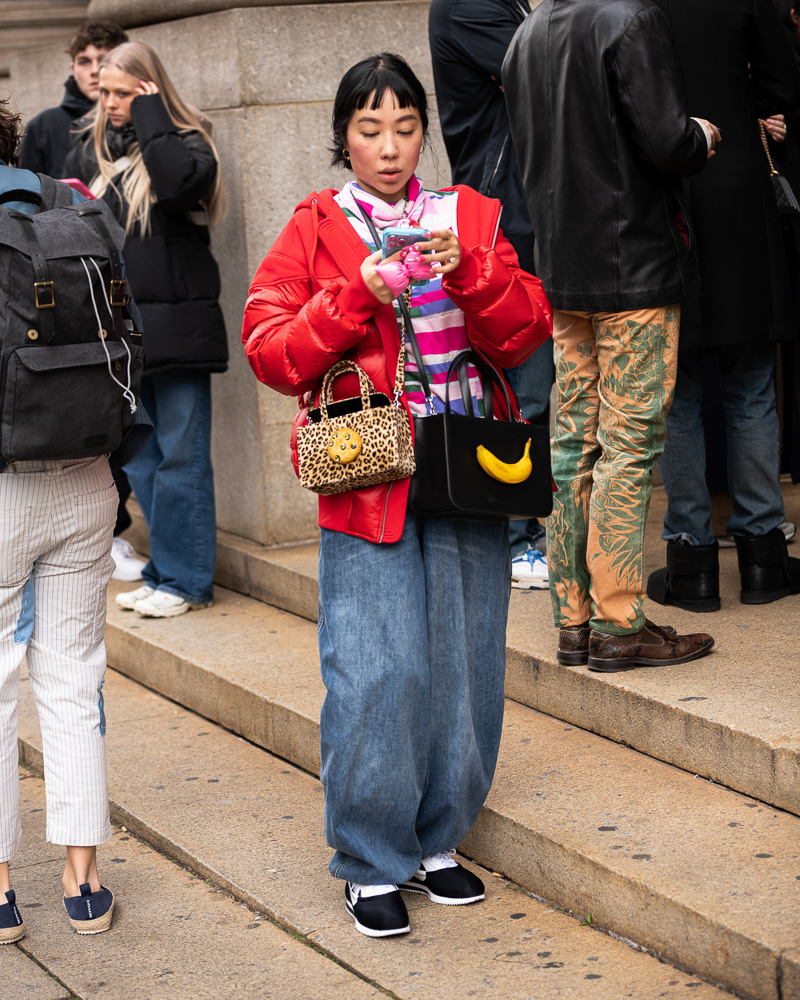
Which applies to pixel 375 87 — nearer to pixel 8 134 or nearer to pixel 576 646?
pixel 8 134

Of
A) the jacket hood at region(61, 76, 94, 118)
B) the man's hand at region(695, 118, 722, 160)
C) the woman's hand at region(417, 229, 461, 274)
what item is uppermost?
the jacket hood at region(61, 76, 94, 118)

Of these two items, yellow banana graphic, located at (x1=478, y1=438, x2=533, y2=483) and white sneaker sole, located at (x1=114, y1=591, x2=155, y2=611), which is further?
white sneaker sole, located at (x1=114, y1=591, x2=155, y2=611)

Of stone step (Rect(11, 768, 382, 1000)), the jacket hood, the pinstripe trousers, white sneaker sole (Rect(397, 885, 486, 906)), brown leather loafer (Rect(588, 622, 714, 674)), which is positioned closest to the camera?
stone step (Rect(11, 768, 382, 1000))

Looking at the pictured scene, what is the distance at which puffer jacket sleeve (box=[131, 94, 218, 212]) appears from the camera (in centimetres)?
539

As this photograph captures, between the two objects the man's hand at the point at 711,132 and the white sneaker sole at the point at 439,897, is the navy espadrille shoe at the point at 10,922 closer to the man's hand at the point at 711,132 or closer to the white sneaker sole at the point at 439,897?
the white sneaker sole at the point at 439,897

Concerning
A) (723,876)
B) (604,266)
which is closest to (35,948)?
(723,876)

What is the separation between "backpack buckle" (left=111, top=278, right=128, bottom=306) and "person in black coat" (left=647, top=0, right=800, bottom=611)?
1.84 meters

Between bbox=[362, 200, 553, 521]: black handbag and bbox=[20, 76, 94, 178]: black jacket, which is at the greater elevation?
bbox=[20, 76, 94, 178]: black jacket

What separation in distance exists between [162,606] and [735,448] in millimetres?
2478

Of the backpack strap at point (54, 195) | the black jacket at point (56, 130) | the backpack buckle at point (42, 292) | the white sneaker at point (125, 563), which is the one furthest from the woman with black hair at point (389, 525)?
the black jacket at point (56, 130)

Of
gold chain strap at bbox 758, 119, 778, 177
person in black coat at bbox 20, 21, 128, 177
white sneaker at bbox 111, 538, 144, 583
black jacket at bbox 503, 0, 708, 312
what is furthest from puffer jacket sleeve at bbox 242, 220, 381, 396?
person in black coat at bbox 20, 21, 128, 177

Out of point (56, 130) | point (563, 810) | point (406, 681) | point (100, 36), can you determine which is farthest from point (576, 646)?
point (56, 130)

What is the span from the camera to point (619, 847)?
11.1 ft

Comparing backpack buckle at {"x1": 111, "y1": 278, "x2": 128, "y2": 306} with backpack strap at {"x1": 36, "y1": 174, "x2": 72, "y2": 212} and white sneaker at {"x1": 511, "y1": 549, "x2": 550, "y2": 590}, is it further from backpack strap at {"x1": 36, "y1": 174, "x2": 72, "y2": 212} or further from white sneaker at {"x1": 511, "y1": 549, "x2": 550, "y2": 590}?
white sneaker at {"x1": 511, "y1": 549, "x2": 550, "y2": 590}
